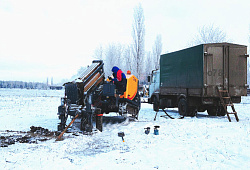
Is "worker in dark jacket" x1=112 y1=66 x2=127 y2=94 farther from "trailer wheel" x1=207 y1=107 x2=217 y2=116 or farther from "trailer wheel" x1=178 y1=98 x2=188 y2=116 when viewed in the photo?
"trailer wheel" x1=207 y1=107 x2=217 y2=116

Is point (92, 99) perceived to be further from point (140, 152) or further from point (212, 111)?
point (212, 111)

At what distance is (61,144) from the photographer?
6258 mm

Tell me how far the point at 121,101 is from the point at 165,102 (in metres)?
6.09

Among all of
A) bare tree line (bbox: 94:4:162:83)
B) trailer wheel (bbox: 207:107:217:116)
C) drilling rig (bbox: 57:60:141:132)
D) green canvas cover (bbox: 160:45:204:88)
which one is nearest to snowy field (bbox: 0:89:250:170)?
drilling rig (bbox: 57:60:141:132)

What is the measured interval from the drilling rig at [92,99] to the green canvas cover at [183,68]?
387 centimetres

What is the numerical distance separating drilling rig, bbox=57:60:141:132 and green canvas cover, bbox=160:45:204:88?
3867 millimetres

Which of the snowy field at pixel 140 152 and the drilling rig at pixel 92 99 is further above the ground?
the drilling rig at pixel 92 99

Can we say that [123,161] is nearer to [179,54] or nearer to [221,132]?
[221,132]

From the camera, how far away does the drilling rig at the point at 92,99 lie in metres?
8.27

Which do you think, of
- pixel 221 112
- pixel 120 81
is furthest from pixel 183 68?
pixel 120 81

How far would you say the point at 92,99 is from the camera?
29.7 ft

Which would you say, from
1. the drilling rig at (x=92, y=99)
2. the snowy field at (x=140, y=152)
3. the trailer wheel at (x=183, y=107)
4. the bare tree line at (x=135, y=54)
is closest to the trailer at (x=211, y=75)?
the trailer wheel at (x=183, y=107)

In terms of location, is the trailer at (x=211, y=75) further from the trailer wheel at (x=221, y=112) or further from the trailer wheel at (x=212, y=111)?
the trailer wheel at (x=212, y=111)

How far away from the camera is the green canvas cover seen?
38.5 feet
